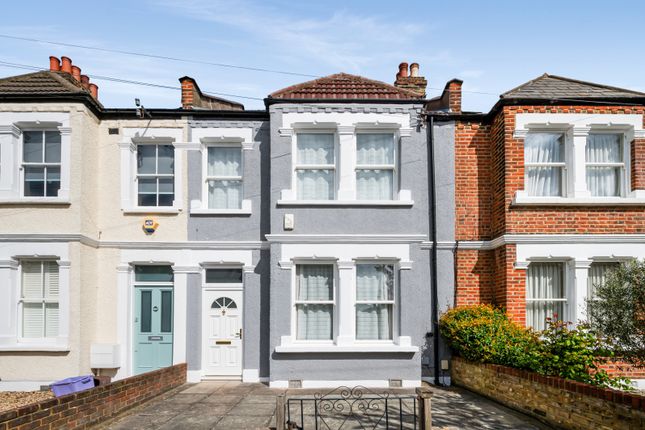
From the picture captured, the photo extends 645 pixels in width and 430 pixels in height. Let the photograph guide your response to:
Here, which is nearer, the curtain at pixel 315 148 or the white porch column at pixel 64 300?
the white porch column at pixel 64 300

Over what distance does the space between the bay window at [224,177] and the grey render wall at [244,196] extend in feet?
0.82

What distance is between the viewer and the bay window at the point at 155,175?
11867 millimetres

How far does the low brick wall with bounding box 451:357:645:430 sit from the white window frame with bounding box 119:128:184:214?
783 cm

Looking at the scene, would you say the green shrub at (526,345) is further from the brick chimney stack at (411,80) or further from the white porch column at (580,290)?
the brick chimney stack at (411,80)

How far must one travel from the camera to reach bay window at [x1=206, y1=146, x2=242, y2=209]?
11852 millimetres

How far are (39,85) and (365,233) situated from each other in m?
8.38

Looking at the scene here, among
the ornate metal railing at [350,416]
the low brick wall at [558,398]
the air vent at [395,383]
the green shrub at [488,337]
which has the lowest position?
the air vent at [395,383]

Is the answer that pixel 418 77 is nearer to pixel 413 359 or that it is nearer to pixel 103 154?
pixel 413 359

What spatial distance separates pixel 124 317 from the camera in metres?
11.4

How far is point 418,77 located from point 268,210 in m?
5.67

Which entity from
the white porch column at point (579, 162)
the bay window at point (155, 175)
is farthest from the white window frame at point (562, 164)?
the bay window at point (155, 175)

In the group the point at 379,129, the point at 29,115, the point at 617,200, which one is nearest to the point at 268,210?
the point at 379,129

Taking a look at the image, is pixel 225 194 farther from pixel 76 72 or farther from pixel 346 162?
pixel 76 72

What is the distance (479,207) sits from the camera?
11703 millimetres
